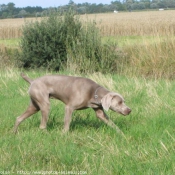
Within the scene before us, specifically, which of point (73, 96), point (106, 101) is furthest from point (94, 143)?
point (73, 96)

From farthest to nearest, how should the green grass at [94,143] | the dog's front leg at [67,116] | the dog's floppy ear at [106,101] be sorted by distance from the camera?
the dog's front leg at [67,116] → the dog's floppy ear at [106,101] → the green grass at [94,143]

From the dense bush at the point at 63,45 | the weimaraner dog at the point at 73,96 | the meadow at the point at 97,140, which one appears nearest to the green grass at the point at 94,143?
the meadow at the point at 97,140

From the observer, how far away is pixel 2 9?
86.4 m

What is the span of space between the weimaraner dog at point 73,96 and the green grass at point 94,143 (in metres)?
0.31

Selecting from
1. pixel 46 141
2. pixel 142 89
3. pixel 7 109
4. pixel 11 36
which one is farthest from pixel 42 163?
pixel 11 36

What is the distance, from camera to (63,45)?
68.1 ft

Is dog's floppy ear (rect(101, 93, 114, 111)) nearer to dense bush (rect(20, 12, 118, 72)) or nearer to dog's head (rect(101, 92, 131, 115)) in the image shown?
dog's head (rect(101, 92, 131, 115))

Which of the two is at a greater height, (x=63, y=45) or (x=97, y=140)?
(x=97, y=140)

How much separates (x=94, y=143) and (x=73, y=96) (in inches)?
37.3

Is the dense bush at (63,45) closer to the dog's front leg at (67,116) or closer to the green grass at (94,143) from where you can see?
the green grass at (94,143)

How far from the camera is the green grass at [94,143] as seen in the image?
226 inches

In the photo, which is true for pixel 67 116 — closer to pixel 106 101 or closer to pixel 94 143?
pixel 106 101

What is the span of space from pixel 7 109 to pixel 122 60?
10691 millimetres

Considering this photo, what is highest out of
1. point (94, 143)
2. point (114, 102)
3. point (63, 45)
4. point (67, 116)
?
point (114, 102)
